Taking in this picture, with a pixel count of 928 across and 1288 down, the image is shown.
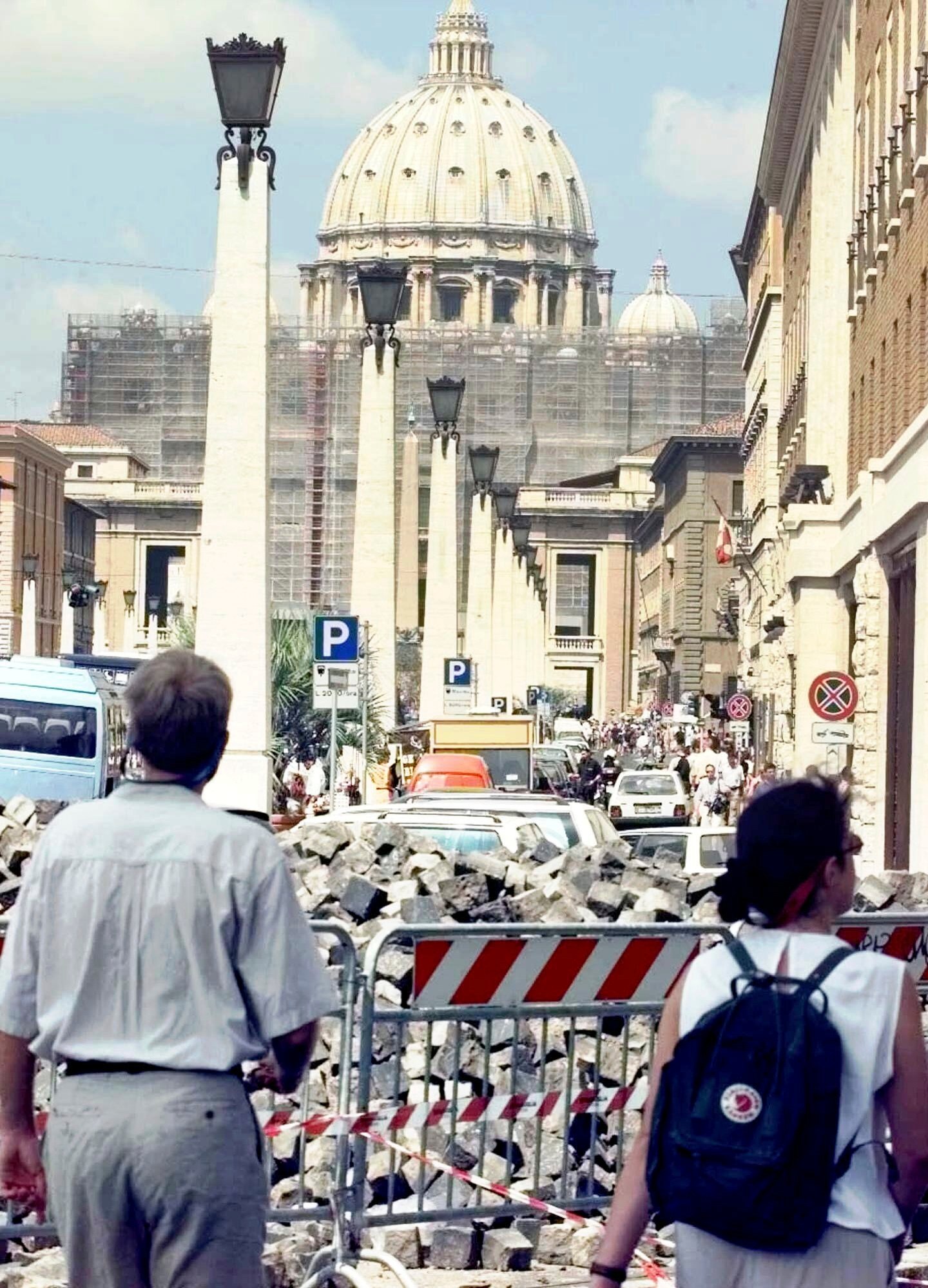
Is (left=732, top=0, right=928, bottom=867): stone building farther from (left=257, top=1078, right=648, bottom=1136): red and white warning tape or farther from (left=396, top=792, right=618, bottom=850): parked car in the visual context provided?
(left=257, top=1078, right=648, bottom=1136): red and white warning tape

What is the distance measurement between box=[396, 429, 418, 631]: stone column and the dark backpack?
5761 centimetres

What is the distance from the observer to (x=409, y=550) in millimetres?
67188

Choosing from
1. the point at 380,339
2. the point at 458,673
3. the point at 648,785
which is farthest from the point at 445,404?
the point at 648,785

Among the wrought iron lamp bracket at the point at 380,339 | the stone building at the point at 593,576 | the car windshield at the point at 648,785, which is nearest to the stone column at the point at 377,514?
the wrought iron lamp bracket at the point at 380,339

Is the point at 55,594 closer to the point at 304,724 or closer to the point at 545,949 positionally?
the point at 304,724

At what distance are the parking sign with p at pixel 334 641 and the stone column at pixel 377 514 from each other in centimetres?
551

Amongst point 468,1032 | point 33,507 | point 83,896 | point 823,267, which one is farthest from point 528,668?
point 83,896

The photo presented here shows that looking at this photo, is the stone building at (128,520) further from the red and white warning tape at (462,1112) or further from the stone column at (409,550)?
the red and white warning tape at (462,1112)

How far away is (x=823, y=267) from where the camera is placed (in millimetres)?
42062

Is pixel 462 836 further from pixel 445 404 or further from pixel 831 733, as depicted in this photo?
pixel 445 404

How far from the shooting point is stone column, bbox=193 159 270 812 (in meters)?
18.3

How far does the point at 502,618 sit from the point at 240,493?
38.0m

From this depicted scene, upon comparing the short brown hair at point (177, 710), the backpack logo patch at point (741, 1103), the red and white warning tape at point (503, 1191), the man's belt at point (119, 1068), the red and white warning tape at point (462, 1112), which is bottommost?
the red and white warning tape at point (503, 1191)

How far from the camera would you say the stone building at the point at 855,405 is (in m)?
27.2
